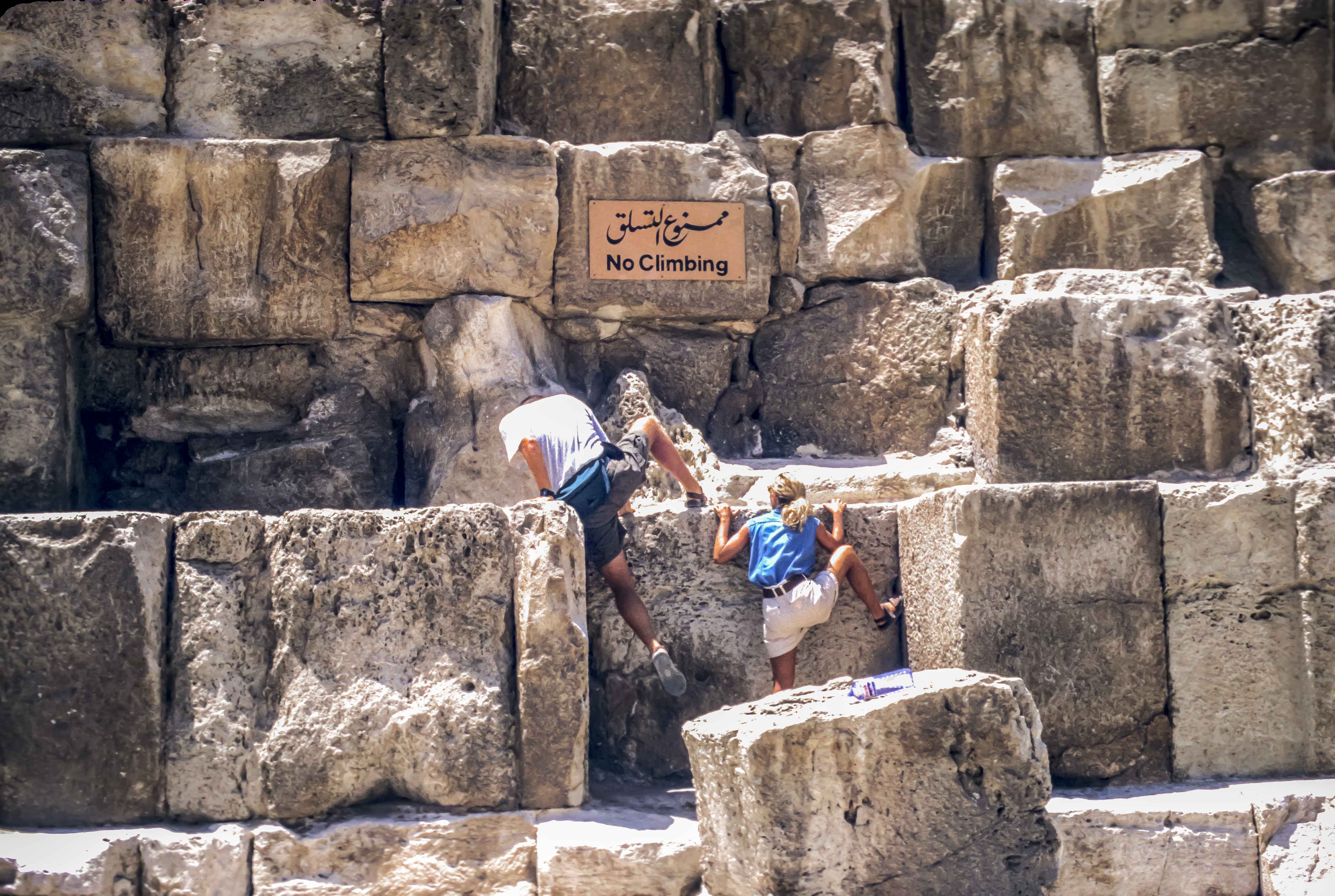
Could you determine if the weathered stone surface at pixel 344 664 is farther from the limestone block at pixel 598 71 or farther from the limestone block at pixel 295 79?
the limestone block at pixel 598 71

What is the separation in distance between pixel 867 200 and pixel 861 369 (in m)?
0.85

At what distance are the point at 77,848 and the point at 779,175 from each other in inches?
171

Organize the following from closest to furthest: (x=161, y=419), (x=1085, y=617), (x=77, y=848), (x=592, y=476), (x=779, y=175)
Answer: (x=77, y=848), (x=1085, y=617), (x=592, y=476), (x=161, y=419), (x=779, y=175)

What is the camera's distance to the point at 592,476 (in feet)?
17.5

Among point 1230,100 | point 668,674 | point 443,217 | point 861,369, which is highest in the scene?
point 1230,100

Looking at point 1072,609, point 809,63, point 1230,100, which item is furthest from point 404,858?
point 1230,100

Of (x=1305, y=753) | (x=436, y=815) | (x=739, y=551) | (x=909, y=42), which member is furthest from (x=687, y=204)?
(x=1305, y=753)

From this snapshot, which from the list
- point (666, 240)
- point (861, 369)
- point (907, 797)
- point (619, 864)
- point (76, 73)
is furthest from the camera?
point (861, 369)

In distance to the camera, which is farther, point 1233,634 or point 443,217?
point 443,217

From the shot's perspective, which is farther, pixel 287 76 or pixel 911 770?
pixel 287 76

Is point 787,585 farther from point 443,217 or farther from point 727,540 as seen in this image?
point 443,217

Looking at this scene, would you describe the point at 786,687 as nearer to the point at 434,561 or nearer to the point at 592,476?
the point at 592,476

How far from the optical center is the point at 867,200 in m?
6.83

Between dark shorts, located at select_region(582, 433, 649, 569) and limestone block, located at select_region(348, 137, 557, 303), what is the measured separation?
1414mm
